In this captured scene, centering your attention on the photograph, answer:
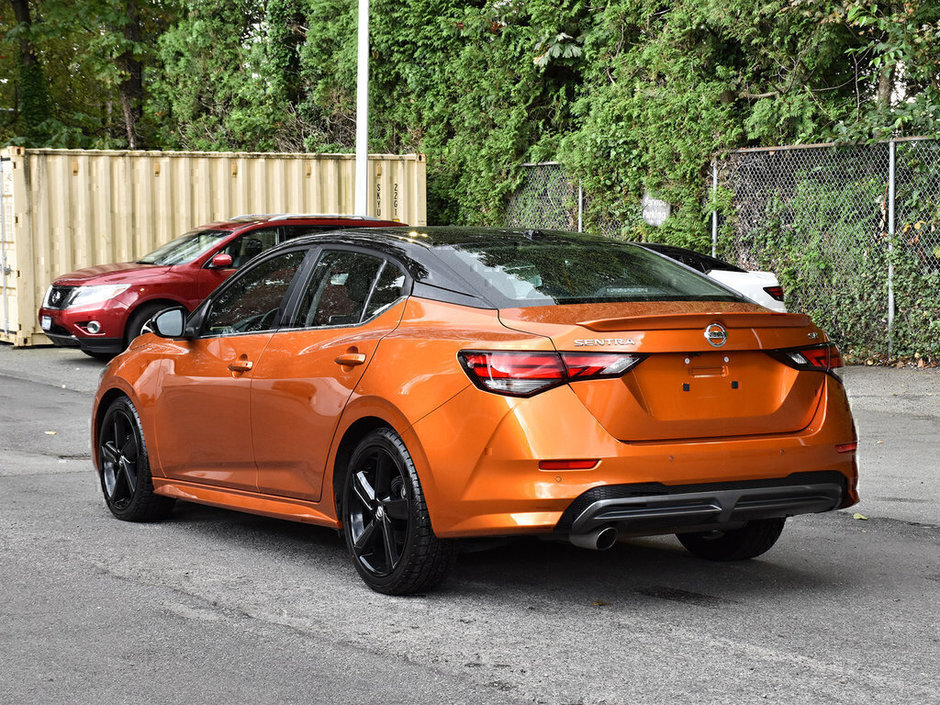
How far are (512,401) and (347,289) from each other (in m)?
1.38

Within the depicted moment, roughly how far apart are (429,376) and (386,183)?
640 inches

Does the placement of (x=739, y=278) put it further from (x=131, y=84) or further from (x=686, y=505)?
(x=131, y=84)

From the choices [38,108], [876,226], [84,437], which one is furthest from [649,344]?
[38,108]

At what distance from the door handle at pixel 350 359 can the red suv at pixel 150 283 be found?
1053cm

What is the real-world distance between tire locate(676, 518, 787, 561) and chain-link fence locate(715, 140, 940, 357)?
836 centimetres

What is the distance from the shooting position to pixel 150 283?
54.0 feet

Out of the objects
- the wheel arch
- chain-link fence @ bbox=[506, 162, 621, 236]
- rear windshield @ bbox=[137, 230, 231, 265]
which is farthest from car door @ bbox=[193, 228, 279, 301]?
the wheel arch

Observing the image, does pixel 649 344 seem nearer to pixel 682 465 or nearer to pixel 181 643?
pixel 682 465

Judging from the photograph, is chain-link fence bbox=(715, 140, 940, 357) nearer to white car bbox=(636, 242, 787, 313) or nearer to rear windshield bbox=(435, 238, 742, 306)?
white car bbox=(636, 242, 787, 313)

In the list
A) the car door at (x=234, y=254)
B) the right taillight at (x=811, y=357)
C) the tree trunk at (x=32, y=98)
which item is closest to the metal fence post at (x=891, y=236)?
the car door at (x=234, y=254)

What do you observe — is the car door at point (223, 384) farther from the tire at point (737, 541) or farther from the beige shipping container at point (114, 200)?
the beige shipping container at point (114, 200)

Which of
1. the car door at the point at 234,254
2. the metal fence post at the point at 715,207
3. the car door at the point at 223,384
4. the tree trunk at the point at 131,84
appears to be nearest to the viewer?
the car door at the point at 223,384

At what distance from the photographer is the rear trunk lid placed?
507cm

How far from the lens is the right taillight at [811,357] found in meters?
5.43
